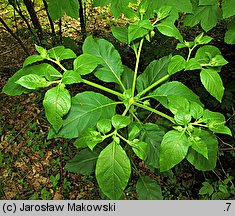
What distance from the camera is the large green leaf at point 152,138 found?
1.39 m

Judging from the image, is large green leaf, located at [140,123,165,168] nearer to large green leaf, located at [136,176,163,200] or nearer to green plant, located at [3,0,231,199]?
green plant, located at [3,0,231,199]

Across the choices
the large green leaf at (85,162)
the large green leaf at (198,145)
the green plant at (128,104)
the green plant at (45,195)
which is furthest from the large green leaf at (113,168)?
the green plant at (45,195)

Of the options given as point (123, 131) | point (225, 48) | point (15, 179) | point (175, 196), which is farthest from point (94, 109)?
point (225, 48)

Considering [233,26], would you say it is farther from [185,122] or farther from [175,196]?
[175,196]

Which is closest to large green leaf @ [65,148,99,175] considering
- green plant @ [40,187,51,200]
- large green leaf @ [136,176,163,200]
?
large green leaf @ [136,176,163,200]

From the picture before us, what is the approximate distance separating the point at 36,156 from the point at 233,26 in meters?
2.09

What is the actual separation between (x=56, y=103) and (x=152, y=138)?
0.51m

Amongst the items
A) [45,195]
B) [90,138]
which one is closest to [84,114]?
[90,138]

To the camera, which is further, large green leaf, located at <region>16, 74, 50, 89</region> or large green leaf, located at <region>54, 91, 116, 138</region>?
large green leaf, located at <region>54, 91, 116, 138</region>

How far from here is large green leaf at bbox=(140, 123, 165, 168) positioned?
54.8 inches

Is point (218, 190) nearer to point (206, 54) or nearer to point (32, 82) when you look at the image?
point (206, 54)

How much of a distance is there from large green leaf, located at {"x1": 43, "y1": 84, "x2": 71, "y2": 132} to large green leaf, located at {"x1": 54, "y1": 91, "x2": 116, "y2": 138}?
5.1 inches

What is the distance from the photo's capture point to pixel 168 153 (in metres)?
1.08

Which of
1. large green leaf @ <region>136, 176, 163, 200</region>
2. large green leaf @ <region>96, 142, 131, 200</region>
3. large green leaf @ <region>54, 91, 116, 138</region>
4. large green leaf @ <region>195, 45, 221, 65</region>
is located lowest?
large green leaf @ <region>136, 176, 163, 200</region>
